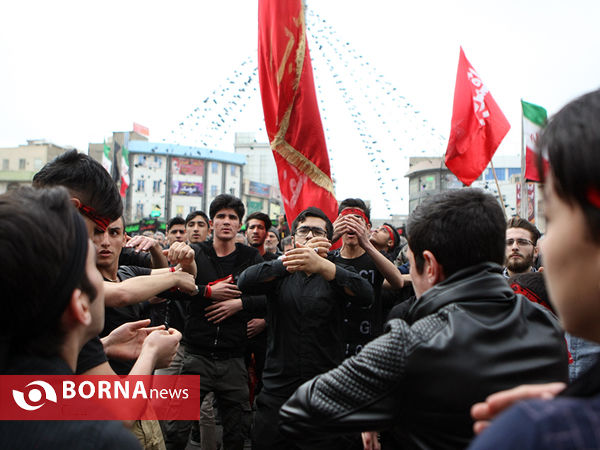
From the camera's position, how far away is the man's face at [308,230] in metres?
3.62

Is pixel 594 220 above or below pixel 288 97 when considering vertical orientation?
below

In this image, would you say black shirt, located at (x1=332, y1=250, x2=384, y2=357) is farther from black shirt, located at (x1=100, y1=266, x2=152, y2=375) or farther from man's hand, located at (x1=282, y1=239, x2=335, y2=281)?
black shirt, located at (x1=100, y1=266, x2=152, y2=375)

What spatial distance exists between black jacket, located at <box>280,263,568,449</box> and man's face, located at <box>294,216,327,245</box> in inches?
86.4

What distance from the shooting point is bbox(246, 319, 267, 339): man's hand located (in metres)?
4.62

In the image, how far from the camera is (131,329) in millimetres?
2016

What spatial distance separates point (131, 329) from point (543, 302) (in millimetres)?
2546

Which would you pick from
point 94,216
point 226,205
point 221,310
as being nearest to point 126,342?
point 94,216

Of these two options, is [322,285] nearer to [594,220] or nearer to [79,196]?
Result: [79,196]

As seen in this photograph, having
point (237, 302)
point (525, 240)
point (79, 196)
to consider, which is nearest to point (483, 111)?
Answer: point (525, 240)

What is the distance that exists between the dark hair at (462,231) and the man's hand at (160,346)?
→ 1.13 m

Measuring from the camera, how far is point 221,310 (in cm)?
402

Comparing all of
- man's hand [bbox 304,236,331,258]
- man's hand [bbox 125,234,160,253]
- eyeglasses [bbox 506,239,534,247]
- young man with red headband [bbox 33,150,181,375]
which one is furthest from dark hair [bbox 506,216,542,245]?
young man with red headband [bbox 33,150,181,375]

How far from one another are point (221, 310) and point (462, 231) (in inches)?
113

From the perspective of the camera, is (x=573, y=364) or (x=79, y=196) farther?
(x=573, y=364)
